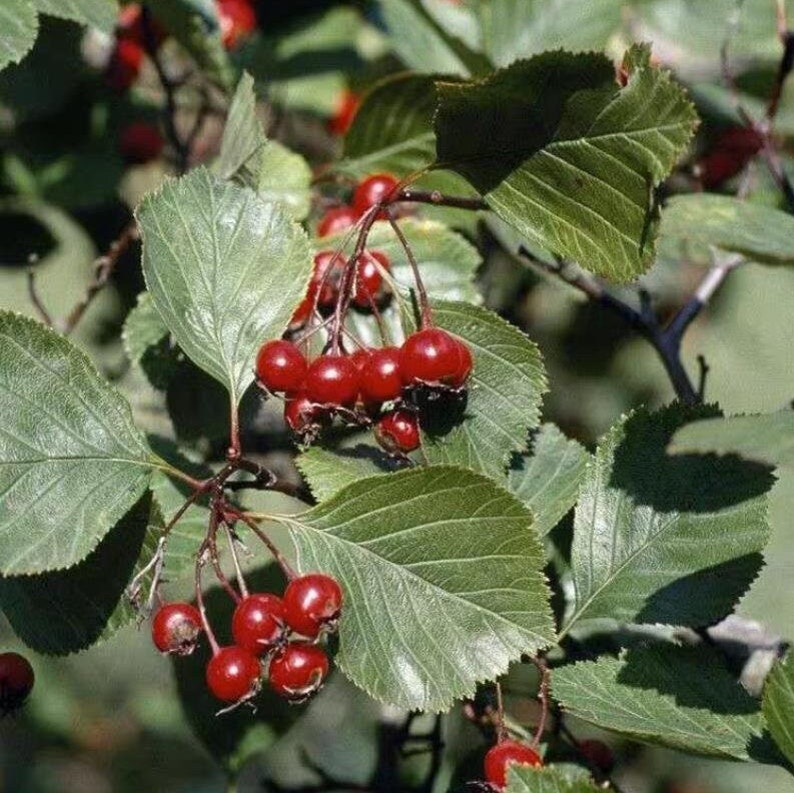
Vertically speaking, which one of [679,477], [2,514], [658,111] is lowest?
[679,477]

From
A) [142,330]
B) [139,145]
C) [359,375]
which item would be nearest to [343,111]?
[139,145]

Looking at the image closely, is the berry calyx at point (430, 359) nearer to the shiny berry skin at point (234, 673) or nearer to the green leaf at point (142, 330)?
the shiny berry skin at point (234, 673)

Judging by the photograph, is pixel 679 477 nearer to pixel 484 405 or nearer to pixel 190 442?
pixel 484 405

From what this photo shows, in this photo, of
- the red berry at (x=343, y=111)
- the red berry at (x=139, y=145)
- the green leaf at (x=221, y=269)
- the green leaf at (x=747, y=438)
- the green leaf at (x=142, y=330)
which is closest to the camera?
the green leaf at (x=747, y=438)

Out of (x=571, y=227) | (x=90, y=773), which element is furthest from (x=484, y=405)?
(x=90, y=773)

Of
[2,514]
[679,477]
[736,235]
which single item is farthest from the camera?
[736,235]

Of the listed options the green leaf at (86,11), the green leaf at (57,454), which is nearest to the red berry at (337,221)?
the green leaf at (86,11)

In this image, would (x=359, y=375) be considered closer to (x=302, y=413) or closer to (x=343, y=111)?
(x=302, y=413)
